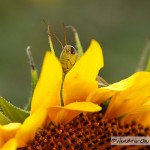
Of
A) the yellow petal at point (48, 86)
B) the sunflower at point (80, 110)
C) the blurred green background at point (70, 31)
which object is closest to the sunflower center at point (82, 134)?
the sunflower at point (80, 110)

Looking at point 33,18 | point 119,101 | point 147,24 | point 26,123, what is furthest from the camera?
point 147,24

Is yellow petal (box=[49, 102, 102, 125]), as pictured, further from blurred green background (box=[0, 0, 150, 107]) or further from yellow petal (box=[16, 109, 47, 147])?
blurred green background (box=[0, 0, 150, 107])

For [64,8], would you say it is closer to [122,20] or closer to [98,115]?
[122,20]

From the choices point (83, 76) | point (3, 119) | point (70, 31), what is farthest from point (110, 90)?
point (70, 31)

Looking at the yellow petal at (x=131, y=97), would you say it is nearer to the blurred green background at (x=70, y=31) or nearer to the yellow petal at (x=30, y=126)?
the yellow petal at (x=30, y=126)

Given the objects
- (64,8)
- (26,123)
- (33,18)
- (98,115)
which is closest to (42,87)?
(26,123)

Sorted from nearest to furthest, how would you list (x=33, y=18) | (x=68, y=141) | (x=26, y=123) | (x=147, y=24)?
(x=26, y=123), (x=68, y=141), (x=33, y=18), (x=147, y=24)
